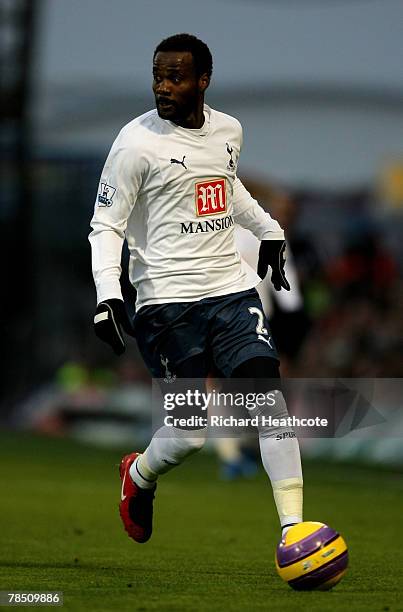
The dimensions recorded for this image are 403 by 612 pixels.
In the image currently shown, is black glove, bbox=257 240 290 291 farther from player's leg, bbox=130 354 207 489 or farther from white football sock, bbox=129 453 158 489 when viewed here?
white football sock, bbox=129 453 158 489

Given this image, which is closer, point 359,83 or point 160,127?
point 160,127

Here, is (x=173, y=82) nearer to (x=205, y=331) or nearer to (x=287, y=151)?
(x=205, y=331)

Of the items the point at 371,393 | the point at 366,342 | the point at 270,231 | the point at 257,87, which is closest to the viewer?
the point at 270,231

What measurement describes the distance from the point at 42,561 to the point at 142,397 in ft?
37.4

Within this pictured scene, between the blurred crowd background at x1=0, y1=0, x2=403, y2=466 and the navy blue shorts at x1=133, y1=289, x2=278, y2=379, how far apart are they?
8.36m

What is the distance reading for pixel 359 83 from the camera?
16.7 meters

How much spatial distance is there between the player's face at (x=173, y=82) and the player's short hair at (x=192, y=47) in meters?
0.02

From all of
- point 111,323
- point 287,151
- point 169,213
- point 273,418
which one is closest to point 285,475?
point 273,418

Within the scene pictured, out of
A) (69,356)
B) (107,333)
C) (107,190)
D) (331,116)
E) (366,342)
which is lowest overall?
(69,356)

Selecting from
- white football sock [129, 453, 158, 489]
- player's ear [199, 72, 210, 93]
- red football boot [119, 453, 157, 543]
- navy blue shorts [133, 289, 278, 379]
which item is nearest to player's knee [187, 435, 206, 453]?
navy blue shorts [133, 289, 278, 379]

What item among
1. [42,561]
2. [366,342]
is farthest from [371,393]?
[42,561]

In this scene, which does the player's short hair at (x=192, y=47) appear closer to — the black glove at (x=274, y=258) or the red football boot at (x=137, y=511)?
the black glove at (x=274, y=258)

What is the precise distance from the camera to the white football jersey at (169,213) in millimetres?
6426

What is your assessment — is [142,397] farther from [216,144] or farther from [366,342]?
[216,144]
